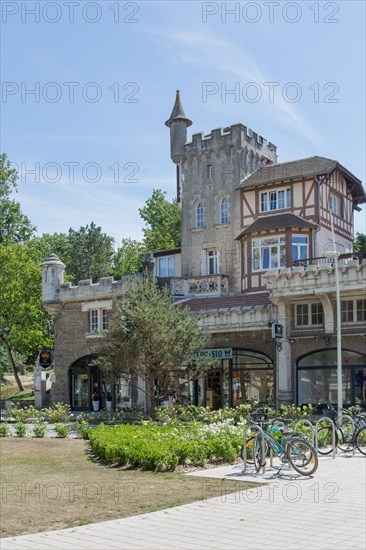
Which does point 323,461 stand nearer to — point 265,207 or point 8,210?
point 265,207

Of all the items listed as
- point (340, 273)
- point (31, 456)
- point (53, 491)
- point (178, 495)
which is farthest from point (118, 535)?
point (340, 273)

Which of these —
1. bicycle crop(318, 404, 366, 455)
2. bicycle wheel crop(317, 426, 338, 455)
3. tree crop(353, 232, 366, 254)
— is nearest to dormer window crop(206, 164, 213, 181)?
tree crop(353, 232, 366, 254)

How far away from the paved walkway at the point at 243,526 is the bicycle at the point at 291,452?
1277mm

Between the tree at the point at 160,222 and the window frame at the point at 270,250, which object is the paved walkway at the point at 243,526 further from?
the tree at the point at 160,222

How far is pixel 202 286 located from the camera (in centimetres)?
3797

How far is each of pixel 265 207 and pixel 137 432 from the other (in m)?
23.8

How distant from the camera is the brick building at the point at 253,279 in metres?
29.6

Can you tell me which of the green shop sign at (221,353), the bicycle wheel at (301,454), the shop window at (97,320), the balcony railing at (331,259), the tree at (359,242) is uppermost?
the tree at (359,242)

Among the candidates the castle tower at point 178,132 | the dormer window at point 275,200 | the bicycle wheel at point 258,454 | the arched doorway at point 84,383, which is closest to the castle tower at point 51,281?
the arched doorway at point 84,383

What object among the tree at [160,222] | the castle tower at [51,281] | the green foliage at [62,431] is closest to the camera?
the green foliage at [62,431]

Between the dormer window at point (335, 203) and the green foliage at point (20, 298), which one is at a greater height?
the dormer window at point (335, 203)

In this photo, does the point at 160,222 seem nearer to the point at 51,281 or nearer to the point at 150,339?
the point at 51,281

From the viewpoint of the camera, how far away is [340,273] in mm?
28281

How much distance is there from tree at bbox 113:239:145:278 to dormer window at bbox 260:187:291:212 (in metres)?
27.0
